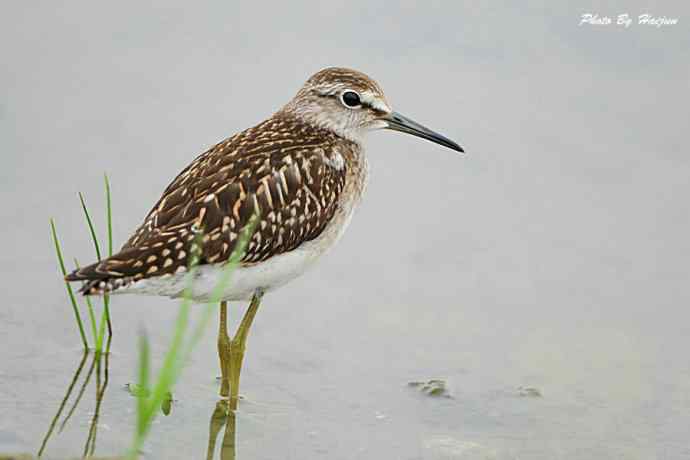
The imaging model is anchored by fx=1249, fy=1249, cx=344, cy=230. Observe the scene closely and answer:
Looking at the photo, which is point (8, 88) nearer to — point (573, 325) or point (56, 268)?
point (56, 268)

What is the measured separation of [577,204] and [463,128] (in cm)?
144

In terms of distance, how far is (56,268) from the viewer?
32.2 ft

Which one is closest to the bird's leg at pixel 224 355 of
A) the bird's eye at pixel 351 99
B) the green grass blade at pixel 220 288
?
the green grass blade at pixel 220 288

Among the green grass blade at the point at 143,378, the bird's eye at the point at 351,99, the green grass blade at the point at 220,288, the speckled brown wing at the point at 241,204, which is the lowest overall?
the green grass blade at the point at 143,378

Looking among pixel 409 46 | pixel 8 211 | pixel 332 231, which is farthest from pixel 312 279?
pixel 409 46

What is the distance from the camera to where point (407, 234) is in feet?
36.2

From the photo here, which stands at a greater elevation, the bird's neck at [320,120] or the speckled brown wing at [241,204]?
the bird's neck at [320,120]

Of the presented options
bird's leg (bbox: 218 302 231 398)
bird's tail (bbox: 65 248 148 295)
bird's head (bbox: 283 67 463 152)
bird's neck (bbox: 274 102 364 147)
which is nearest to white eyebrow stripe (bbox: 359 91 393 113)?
bird's head (bbox: 283 67 463 152)

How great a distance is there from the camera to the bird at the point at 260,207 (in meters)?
7.61

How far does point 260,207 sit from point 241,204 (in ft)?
0.52

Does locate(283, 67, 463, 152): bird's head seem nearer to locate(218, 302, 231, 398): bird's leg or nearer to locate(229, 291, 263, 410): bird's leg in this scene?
locate(229, 291, 263, 410): bird's leg

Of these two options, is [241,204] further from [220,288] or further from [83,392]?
[220,288]

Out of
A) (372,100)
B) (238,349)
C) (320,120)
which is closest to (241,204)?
(238,349)

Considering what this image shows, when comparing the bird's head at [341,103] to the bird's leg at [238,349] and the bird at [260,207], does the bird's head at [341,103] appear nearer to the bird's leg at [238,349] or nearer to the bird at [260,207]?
the bird at [260,207]
